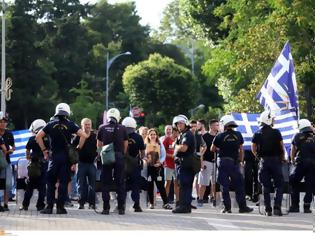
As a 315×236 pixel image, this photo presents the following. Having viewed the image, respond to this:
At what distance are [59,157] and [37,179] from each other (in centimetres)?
131

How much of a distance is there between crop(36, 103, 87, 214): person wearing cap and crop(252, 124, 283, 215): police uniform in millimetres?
3053

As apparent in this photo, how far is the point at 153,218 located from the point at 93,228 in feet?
7.95

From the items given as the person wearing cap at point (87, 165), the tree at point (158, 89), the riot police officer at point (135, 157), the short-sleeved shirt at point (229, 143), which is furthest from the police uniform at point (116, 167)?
the tree at point (158, 89)

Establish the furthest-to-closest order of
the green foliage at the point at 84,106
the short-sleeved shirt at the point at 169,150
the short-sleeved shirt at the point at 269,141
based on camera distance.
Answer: the green foliage at the point at 84,106 → the short-sleeved shirt at the point at 169,150 → the short-sleeved shirt at the point at 269,141

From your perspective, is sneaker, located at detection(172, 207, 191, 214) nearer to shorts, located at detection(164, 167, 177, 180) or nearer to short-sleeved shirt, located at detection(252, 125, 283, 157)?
short-sleeved shirt, located at detection(252, 125, 283, 157)

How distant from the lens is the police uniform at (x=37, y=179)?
19109 mm

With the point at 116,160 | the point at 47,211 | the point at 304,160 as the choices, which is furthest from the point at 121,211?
the point at 304,160

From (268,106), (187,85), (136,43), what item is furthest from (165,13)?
(268,106)

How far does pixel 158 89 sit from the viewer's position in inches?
2872

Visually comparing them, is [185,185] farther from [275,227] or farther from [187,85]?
[187,85]

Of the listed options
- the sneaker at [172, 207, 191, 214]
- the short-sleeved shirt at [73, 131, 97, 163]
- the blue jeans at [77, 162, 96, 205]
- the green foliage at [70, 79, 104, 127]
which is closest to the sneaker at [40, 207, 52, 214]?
the blue jeans at [77, 162, 96, 205]

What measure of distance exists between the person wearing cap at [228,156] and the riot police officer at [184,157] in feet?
1.69

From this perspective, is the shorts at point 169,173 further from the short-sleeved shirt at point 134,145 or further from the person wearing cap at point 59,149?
the person wearing cap at point 59,149

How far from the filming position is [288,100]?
21625 millimetres
